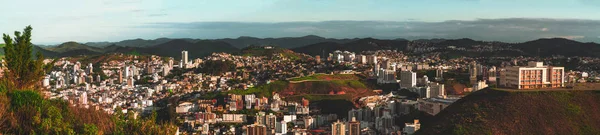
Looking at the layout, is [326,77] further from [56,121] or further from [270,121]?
[56,121]

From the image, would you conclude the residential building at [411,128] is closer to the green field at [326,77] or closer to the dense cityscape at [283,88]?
the dense cityscape at [283,88]

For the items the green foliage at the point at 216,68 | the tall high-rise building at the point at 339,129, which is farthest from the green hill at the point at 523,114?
the green foliage at the point at 216,68

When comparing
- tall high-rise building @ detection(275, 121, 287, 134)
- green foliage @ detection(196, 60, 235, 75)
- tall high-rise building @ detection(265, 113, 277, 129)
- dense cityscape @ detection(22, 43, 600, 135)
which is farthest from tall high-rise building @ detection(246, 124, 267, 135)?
green foliage @ detection(196, 60, 235, 75)

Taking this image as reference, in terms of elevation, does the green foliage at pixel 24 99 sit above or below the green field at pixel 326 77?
above

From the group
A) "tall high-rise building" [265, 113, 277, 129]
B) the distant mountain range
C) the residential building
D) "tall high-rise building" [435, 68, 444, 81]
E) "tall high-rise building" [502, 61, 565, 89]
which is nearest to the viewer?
"tall high-rise building" [502, 61, 565, 89]

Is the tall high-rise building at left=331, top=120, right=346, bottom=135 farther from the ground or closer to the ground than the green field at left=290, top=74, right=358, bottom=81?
closer to the ground

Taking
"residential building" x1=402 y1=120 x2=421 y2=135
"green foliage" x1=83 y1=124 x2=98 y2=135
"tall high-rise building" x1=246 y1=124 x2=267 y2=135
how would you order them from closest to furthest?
"green foliage" x1=83 y1=124 x2=98 y2=135 → "residential building" x1=402 y1=120 x2=421 y2=135 → "tall high-rise building" x1=246 y1=124 x2=267 y2=135

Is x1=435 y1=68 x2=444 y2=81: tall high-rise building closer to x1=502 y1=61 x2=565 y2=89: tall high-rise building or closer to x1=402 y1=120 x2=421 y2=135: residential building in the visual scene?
x1=502 y1=61 x2=565 y2=89: tall high-rise building

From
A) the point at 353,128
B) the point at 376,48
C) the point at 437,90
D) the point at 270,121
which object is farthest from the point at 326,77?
the point at 376,48
